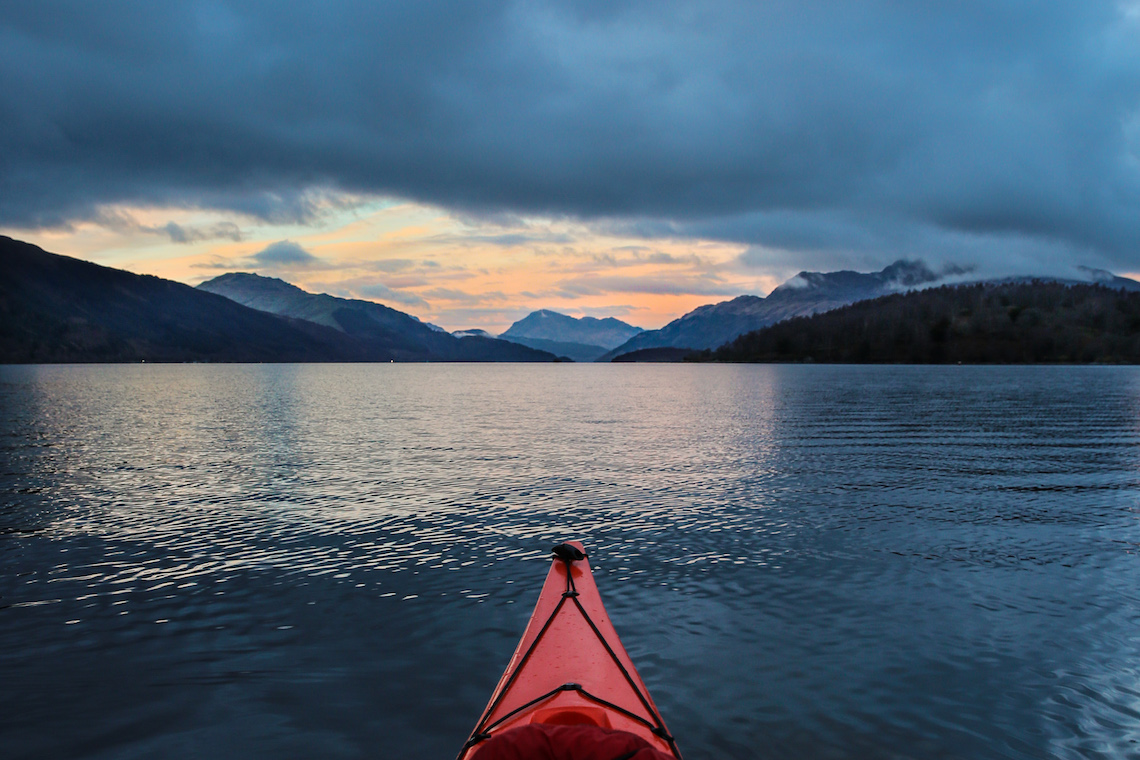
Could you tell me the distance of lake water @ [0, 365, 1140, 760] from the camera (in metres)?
10.6

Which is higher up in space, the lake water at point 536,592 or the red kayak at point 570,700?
the red kayak at point 570,700

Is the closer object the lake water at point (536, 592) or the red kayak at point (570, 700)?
the red kayak at point (570, 700)

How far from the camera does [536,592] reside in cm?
1638

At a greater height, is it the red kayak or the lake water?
the red kayak

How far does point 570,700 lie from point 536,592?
779 centimetres

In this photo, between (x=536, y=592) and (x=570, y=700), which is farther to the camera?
(x=536, y=592)

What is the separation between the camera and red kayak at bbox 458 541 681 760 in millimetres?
7418

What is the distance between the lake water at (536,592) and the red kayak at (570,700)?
1637 mm

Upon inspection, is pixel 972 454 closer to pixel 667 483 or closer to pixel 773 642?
pixel 667 483

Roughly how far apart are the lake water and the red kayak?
1637mm

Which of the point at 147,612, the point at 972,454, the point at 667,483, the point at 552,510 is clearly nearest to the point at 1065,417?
the point at 972,454

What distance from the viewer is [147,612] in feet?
48.9

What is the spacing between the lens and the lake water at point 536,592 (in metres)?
10.6

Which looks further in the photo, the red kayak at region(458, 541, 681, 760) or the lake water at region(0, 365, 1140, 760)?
the lake water at region(0, 365, 1140, 760)
